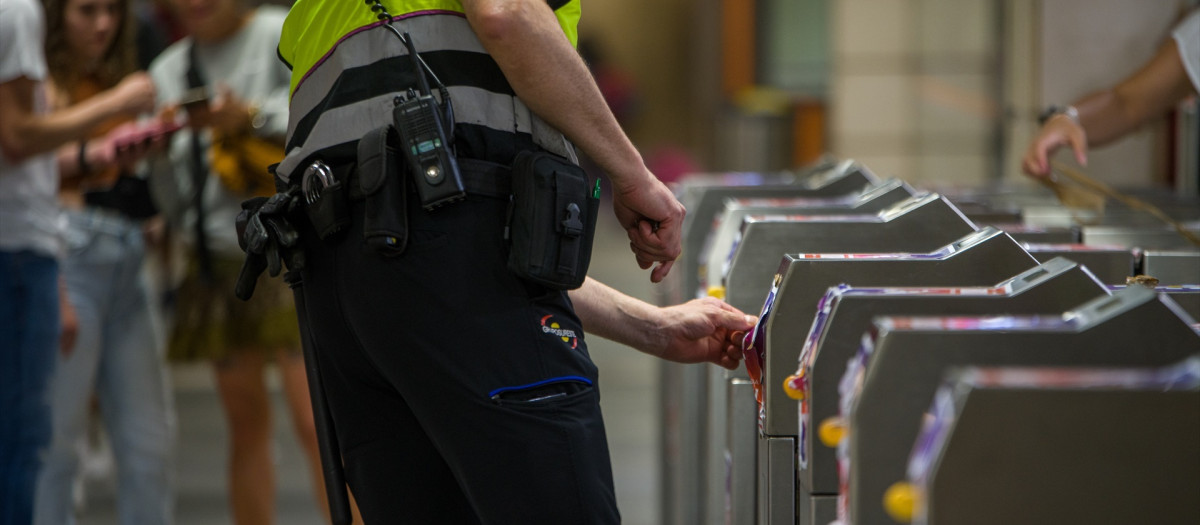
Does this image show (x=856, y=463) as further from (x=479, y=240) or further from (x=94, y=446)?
(x=94, y=446)

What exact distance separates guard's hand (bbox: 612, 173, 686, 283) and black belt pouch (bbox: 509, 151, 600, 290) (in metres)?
0.12

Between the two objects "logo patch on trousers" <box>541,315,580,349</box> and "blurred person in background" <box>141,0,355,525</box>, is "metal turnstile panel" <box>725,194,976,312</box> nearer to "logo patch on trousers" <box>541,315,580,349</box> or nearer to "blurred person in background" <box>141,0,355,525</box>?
"logo patch on trousers" <box>541,315,580,349</box>

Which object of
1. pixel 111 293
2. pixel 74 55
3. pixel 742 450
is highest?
pixel 74 55

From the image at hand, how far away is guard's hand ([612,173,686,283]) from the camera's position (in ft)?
5.44

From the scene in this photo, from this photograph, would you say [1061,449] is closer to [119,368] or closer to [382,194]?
[382,194]

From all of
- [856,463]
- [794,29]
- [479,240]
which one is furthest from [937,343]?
[794,29]

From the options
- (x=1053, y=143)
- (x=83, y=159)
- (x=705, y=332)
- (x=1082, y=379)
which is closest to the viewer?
(x=1082, y=379)

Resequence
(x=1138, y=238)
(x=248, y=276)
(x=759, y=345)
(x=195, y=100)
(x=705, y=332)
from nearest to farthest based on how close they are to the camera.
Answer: (x=759, y=345) < (x=248, y=276) < (x=705, y=332) < (x=1138, y=238) < (x=195, y=100)

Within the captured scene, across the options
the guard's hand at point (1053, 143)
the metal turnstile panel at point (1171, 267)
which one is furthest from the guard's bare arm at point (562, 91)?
the guard's hand at point (1053, 143)

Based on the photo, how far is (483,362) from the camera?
152 centimetres

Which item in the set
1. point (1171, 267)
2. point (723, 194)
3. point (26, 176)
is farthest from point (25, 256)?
point (1171, 267)

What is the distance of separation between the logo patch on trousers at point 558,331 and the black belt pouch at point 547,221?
0.14 ft

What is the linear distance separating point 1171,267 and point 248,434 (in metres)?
2.33

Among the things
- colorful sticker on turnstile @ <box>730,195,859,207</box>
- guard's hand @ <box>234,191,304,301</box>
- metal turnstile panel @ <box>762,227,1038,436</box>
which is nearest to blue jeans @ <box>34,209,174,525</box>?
colorful sticker on turnstile @ <box>730,195,859,207</box>
